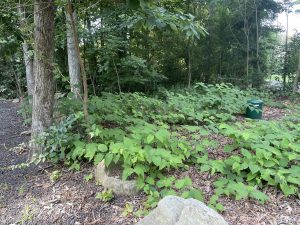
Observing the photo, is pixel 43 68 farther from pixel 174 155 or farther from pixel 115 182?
pixel 174 155

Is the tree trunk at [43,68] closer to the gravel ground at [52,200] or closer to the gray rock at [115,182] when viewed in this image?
the gravel ground at [52,200]

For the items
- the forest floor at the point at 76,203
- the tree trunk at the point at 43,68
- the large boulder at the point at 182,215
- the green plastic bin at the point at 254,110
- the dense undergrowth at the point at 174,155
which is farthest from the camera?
the green plastic bin at the point at 254,110

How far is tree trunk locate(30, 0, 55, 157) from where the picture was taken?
308cm

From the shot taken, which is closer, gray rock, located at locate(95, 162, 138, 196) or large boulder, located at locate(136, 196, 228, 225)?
large boulder, located at locate(136, 196, 228, 225)

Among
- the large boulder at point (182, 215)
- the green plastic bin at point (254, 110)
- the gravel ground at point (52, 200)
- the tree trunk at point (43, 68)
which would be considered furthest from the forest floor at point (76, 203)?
the green plastic bin at point (254, 110)

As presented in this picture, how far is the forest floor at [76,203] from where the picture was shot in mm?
2301

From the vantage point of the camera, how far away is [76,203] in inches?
100.0

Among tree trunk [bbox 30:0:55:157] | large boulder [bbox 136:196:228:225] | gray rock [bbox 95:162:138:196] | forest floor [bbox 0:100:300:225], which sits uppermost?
tree trunk [bbox 30:0:55:157]

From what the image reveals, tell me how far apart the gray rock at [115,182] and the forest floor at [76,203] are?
61mm

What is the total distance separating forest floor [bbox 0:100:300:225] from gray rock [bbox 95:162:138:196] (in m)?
0.06

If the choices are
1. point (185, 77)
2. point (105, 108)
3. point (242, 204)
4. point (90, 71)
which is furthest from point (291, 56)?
point (242, 204)

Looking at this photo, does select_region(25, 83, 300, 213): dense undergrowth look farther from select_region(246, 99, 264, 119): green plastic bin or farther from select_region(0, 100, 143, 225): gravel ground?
select_region(246, 99, 264, 119): green plastic bin

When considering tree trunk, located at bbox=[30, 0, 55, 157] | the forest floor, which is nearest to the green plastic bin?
the forest floor

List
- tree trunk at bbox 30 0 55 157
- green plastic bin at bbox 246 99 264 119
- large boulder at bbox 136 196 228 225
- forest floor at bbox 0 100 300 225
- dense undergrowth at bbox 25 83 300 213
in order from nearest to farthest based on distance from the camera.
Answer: large boulder at bbox 136 196 228 225 → forest floor at bbox 0 100 300 225 → dense undergrowth at bbox 25 83 300 213 → tree trunk at bbox 30 0 55 157 → green plastic bin at bbox 246 99 264 119
